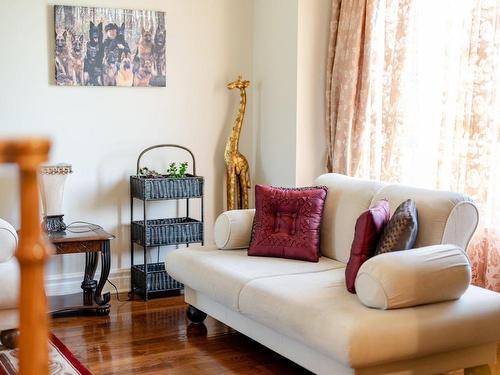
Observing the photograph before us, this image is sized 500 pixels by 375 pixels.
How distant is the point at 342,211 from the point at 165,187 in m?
1.34

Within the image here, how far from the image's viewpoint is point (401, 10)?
13.9ft

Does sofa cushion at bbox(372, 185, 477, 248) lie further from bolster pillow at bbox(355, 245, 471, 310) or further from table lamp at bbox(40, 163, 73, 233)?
table lamp at bbox(40, 163, 73, 233)

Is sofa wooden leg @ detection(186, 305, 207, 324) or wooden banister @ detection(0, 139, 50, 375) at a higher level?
wooden banister @ detection(0, 139, 50, 375)

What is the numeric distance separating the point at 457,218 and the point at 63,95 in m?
2.68

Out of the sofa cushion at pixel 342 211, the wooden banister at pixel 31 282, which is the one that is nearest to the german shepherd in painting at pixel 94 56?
the sofa cushion at pixel 342 211

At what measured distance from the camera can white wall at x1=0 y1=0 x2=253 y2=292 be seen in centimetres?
455

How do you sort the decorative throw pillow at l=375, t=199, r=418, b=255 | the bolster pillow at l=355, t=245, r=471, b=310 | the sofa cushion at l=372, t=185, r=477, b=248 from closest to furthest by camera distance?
the bolster pillow at l=355, t=245, r=471, b=310
the decorative throw pillow at l=375, t=199, r=418, b=255
the sofa cushion at l=372, t=185, r=477, b=248

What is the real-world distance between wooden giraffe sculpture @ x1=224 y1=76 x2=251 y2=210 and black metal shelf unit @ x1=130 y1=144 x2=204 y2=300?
305mm

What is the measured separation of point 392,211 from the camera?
3.52 meters

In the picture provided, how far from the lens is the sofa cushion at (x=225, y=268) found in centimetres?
349

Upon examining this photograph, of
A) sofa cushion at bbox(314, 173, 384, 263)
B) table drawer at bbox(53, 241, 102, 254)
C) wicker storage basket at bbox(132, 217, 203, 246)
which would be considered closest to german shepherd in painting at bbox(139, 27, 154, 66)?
wicker storage basket at bbox(132, 217, 203, 246)

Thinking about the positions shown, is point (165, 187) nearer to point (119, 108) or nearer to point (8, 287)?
point (119, 108)

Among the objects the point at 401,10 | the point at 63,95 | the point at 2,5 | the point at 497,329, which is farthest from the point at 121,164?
the point at 497,329

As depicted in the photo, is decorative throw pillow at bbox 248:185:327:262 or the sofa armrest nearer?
the sofa armrest
